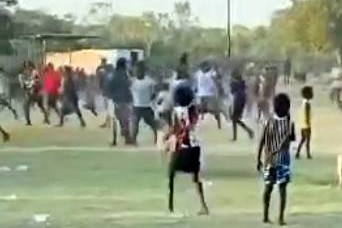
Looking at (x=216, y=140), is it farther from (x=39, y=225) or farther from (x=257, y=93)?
(x=39, y=225)

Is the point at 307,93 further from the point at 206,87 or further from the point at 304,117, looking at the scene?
the point at 206,87

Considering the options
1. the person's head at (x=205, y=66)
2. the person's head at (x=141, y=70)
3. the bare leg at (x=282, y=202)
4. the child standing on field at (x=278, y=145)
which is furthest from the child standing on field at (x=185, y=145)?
the person's head at (x=205, y=66)

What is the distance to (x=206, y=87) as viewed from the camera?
17.0 meters

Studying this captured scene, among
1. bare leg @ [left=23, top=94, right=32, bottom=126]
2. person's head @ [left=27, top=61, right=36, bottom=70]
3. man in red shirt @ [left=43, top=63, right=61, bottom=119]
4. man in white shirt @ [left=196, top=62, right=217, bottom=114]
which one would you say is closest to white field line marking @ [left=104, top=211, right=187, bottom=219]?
man in white shirt @ [left=196, top=62, right=217, bottom=114]

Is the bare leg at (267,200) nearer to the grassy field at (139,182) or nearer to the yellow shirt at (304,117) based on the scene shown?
the grassy field at (139,182)

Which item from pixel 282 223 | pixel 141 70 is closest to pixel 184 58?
pixel 141 70

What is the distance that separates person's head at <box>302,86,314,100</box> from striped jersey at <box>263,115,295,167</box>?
4.72 meters

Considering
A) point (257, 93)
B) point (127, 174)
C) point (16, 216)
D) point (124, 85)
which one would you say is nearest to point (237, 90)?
point (257, 93)

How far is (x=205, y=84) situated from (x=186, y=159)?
474 centimetres

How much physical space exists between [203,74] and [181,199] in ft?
12.8

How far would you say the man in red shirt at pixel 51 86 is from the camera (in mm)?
17656

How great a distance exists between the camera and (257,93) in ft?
57.7

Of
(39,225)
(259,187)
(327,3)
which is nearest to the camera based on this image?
(39,225)

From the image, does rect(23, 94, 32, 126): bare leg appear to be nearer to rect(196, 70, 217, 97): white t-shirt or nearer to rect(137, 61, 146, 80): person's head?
rect(137, 61, 146, 80): person's head
